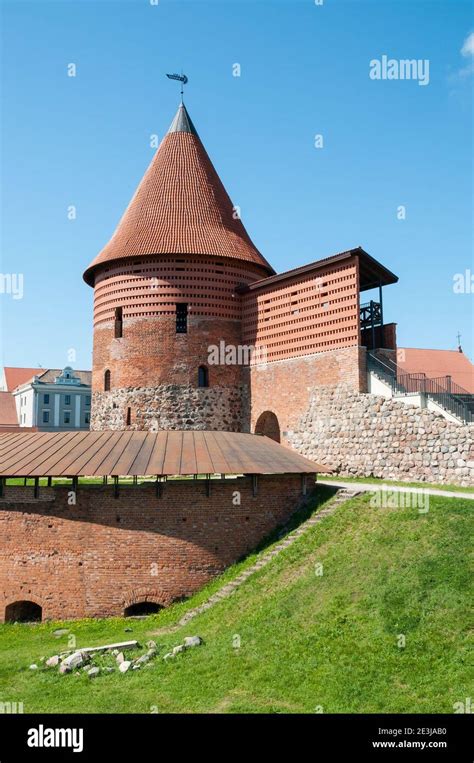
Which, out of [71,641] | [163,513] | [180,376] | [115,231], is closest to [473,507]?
[163,513]

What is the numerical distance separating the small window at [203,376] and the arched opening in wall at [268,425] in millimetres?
2295

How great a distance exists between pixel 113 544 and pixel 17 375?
171 feet

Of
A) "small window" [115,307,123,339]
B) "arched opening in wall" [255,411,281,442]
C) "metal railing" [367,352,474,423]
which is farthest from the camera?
"small window" [115,307,123,339]

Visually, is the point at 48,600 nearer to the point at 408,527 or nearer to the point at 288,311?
the point at 408,527

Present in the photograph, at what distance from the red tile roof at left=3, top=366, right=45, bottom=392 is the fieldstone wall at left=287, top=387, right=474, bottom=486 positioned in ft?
153

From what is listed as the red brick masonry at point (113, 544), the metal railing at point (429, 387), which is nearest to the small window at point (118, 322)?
the metal railing at point (429, 387)

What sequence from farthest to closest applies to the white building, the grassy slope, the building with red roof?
1. the white building
2. the building with red roof
3. the grassy slope

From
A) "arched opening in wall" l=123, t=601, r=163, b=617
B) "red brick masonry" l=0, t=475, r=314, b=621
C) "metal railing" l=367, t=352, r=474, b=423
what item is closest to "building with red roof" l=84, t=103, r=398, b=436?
"metal railing" l=367, t=352, r=474, b=423

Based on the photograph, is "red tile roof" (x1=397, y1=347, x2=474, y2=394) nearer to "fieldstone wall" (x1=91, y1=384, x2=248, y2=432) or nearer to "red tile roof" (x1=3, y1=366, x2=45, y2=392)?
"fieldstone wall" (x1=91, y1=384, x2=248, y2=432)

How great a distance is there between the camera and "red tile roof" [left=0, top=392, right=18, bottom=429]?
2263 inches

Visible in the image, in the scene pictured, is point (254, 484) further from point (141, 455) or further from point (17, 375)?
point (17, 375)

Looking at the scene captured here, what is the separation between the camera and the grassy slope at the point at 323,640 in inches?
340

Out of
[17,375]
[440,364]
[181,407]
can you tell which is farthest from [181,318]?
[17,375]

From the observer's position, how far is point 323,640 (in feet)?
32.8
